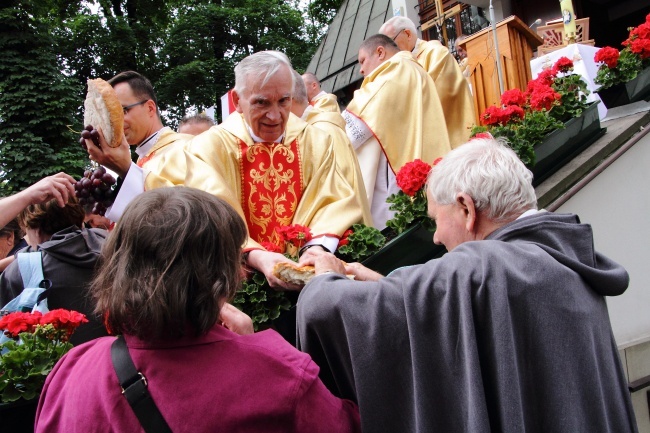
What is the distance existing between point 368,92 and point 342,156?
1482mm

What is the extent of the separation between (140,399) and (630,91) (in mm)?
5183

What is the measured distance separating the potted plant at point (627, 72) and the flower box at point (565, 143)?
0.73 m

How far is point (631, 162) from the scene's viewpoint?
450 cm

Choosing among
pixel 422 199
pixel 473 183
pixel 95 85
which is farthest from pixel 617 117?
pixel 95 85

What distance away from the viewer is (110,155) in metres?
3.09

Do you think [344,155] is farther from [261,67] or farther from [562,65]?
[562,65]

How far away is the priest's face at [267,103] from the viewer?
→ 10.3 feet

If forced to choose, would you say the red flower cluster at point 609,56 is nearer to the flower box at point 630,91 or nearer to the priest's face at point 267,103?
the flower box at point 630,91

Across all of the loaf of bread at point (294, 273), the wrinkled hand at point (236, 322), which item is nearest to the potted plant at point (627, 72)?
the loaf of bread at point (294, 273)

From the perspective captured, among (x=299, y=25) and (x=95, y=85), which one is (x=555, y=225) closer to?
(x=95, y=85)

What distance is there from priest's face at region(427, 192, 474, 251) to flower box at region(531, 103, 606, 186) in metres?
2.31

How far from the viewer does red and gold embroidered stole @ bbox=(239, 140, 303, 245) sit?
3295mm

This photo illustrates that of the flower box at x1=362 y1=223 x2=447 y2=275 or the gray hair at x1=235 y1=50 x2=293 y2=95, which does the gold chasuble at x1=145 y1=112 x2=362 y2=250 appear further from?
the gray hair at x1=235 y1=50 x2=293 y2=95

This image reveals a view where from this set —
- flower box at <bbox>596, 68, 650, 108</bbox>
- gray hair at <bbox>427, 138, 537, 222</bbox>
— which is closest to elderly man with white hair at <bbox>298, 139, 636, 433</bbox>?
gray hair at <bbox>427, 138, 537, 222</bbox>
